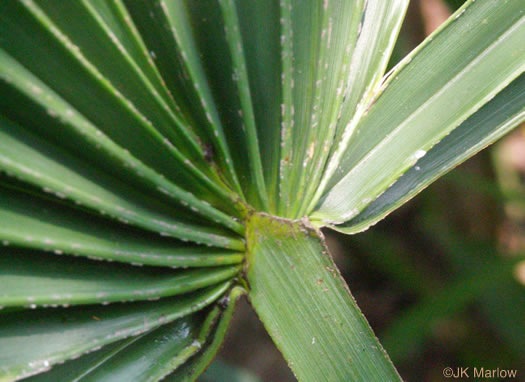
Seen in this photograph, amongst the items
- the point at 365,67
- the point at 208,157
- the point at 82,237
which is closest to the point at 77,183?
the point at 82,237

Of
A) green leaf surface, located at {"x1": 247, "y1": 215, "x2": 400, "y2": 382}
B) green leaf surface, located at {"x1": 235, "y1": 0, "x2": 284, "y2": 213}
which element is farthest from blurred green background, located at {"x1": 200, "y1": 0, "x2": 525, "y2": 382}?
green leaf surface, located at {"x1": 235, "y1": 0, "x2": 284, "y2": 213}

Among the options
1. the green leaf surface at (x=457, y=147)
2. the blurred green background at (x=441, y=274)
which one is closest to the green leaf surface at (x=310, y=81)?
the green leaf surface at (x=457, y=147)

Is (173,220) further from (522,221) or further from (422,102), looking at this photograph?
(522,221)

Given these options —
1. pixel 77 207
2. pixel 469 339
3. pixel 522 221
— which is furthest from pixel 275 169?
pixel 522 221

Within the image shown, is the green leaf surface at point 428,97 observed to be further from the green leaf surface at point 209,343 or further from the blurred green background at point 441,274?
the blurred green background at point 441,274

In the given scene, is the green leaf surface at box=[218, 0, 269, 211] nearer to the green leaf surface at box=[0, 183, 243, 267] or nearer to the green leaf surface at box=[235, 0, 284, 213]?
the green leaf surface at box=[235, 0, 284, 213]

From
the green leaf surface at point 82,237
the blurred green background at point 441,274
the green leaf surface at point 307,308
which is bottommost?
the blurred green background at point 441,274
